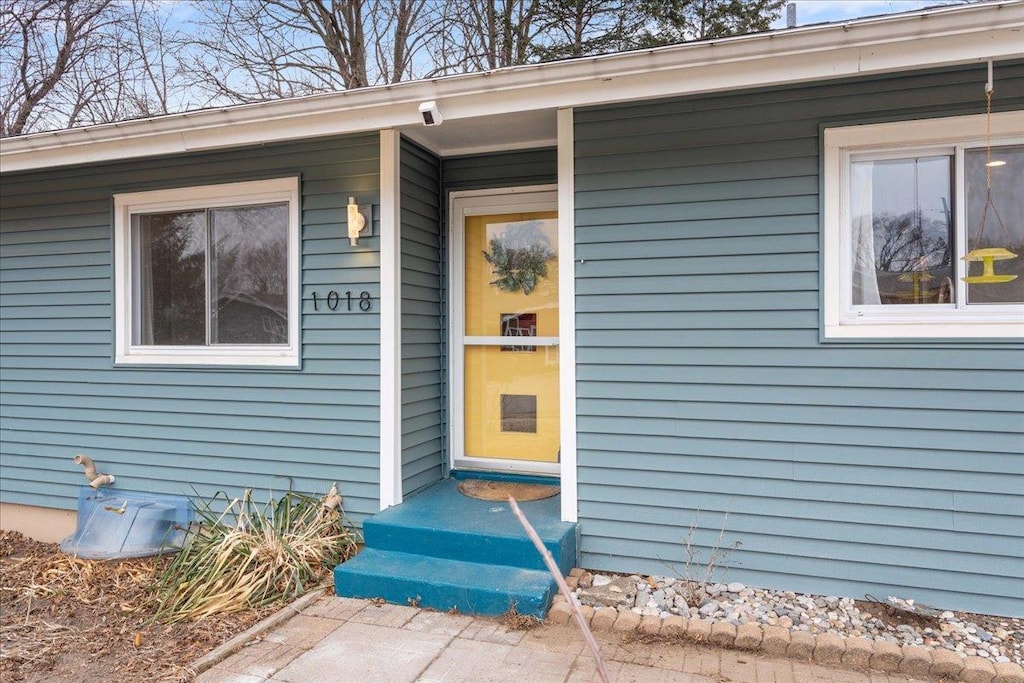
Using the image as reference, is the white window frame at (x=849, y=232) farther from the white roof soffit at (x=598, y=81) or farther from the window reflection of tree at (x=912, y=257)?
the white roof soffit at (x=598, y=81)

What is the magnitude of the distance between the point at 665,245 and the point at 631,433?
3.22ft

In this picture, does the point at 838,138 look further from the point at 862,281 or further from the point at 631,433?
the point at 631,433

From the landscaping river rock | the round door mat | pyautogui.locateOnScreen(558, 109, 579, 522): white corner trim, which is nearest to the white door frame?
the round door mat

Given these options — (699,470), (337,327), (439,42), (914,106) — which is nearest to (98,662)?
(337,327)

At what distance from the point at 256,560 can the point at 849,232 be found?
3412 millimetres

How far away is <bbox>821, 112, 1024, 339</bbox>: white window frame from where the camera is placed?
2.77 meters

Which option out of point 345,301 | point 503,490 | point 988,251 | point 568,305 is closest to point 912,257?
point 988,251

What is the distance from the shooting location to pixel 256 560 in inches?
131

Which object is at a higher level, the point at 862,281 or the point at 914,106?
the point at 914,106

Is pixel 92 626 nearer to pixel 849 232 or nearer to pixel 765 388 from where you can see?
pixel 765 388

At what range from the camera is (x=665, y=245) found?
3.19 metres

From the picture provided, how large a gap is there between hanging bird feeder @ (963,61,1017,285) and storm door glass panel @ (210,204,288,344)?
3.73 meters

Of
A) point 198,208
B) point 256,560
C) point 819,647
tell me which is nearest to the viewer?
point 819,647

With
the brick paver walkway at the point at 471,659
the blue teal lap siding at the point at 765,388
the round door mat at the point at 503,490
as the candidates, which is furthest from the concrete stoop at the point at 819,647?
the round door mat at the point at 503,490
